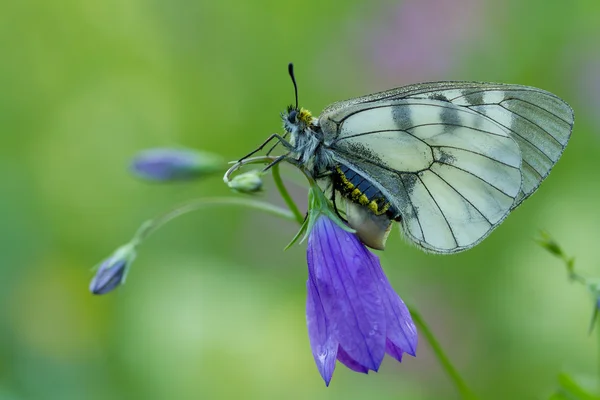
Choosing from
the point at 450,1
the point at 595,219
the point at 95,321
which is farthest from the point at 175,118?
the point at 595,219

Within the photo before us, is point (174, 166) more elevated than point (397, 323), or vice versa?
point (174, 166)

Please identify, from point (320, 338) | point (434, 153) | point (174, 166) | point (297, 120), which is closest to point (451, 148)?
point (434, 153)

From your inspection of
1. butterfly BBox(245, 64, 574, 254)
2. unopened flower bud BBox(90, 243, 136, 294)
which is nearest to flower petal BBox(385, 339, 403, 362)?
butterfly BBox(245, 64, 574, 254)

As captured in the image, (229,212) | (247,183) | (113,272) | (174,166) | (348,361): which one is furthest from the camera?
(229,212)

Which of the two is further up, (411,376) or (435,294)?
(435,294)

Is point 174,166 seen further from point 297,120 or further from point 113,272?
point 297,120

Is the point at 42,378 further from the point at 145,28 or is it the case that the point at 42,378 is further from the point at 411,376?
the point at 145,28

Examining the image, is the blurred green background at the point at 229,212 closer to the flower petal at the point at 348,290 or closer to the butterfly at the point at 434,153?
the butterfly at the point at 434,153
